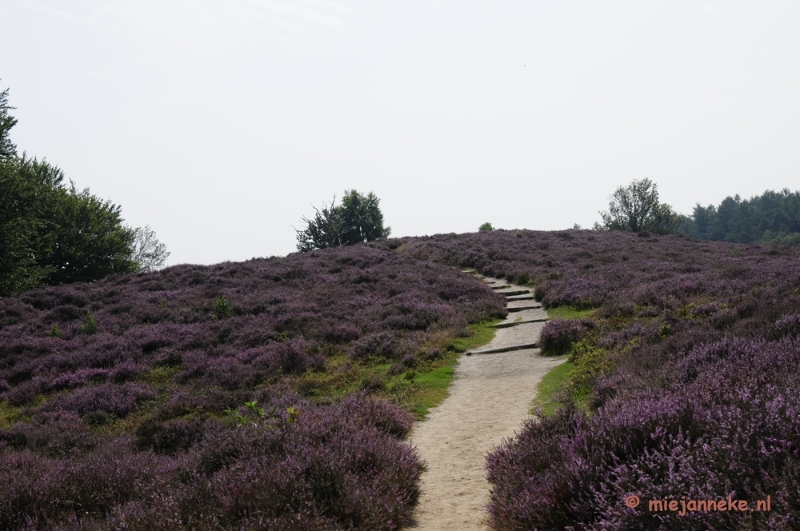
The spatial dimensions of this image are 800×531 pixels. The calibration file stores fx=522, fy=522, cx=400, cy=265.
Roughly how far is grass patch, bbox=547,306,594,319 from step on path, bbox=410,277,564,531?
1.30m

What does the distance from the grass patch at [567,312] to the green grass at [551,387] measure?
18.7 feet

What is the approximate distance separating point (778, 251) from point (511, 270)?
1548cm

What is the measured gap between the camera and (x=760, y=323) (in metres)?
8.40

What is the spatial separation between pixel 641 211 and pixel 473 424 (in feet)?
190

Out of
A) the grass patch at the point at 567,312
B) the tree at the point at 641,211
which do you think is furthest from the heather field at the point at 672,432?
the tree at the point at 641,211

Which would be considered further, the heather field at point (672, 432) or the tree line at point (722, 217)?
the tree line at point (722, 217)

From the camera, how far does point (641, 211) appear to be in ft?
196

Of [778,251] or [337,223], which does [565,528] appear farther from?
[337,223]

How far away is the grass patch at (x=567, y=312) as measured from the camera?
17.8 m

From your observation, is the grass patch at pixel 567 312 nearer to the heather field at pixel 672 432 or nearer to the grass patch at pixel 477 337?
the grass patch at pixel 477 337

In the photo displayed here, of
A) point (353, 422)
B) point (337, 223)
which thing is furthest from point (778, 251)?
point (337, 223)

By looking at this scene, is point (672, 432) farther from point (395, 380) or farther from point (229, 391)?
point (229, 391)

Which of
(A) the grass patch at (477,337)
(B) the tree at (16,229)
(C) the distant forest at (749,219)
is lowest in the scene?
(A) the grass patch at (477,337)

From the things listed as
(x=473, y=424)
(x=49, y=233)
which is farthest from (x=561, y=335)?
(x=49, y=233)
